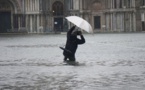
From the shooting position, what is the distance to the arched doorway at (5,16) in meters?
91.8

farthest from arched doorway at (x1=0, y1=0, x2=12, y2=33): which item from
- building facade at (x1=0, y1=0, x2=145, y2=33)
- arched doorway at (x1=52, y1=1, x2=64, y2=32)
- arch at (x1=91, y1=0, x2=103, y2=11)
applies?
arch at (x1=91, y1=0, x2=103, y2=11)

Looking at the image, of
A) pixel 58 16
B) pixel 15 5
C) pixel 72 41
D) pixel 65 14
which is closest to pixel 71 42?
pixel 72 41

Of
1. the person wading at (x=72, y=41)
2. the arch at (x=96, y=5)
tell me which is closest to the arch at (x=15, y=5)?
the arch at (x=96, y=5)

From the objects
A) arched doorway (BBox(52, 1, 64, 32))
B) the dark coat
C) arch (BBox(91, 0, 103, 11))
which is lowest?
the dark coat

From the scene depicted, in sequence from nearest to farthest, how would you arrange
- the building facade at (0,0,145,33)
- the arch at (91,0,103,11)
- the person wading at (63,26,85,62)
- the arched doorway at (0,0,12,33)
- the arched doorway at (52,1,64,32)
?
the person wading at (63,26,85,62) < the building facade at (0,0,145,33) < the arched doorway at (0,0,12,33) < the arched doorway at (52,1,64,32) < the arch at (91,0,103,11)

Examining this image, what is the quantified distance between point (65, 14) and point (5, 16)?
1014 cm

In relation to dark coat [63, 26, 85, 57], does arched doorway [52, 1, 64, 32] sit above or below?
above

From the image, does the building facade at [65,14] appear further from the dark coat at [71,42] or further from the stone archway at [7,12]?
the dark coat at [71,42]

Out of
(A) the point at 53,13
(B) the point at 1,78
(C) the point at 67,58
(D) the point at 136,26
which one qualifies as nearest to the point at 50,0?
(A) the point at 53,13

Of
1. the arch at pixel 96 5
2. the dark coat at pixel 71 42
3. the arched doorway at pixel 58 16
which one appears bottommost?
the dark coat at pixel 71 42

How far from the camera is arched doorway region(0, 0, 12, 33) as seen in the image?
301 ft

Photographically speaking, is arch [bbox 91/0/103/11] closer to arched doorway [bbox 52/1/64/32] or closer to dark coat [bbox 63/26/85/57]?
arched doorway [bbox 52/1/64/32]

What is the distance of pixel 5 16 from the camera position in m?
92.2

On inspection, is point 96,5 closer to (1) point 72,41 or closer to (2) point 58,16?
(2) point 58,16
